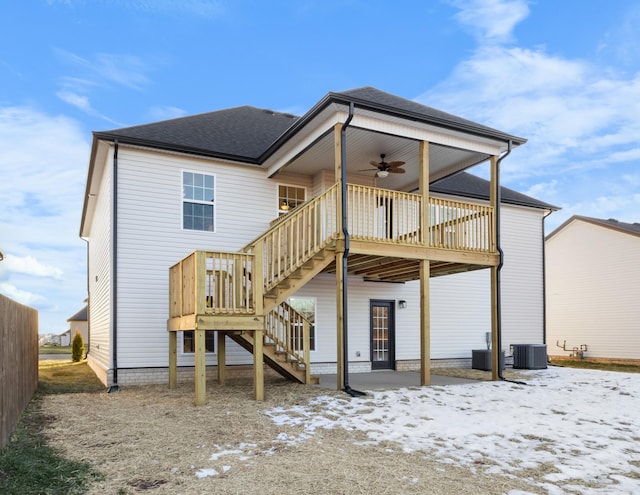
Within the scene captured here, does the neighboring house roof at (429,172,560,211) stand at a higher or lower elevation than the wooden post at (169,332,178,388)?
higher

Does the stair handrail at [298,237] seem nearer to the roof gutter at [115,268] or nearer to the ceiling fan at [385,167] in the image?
the ceiling fan at [385,167]

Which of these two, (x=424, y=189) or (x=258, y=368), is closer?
(x=258, y=368)

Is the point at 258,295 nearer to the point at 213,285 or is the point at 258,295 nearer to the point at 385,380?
the point at 213,285

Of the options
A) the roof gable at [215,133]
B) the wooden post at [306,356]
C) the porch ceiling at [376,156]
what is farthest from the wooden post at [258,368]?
the roof gable at [215,133]

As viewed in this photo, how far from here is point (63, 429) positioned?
21.9 ft

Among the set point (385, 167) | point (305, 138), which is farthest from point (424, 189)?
point (305, 138)

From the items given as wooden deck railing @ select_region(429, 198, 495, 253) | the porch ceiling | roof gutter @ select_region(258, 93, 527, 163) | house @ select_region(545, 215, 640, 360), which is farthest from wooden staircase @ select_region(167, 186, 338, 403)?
house @ select_region(545, 215, 640, 360)

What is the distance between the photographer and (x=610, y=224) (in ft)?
70.5

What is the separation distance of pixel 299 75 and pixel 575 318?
16084 mm

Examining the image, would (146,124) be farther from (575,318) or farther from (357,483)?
(575,318)

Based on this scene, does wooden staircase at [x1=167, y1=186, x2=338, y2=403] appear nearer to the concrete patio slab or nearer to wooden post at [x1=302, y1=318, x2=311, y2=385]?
wooden post at [x1=302, y1=318, x2=311, y2=385]

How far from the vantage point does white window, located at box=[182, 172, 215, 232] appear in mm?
11930

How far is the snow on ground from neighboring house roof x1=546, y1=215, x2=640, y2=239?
1219 centimetres

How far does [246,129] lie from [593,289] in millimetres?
16834
